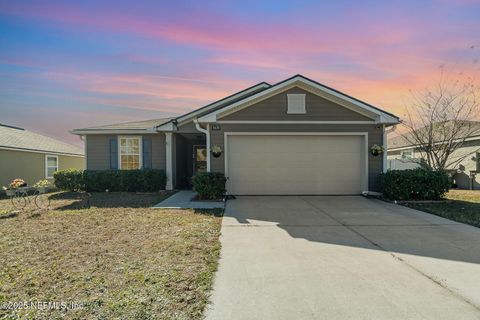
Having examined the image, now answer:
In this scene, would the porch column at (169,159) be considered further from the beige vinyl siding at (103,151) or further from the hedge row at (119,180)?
the beige vinyl siding at (103,151)

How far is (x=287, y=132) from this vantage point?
10789 mm

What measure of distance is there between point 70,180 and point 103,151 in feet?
6.28

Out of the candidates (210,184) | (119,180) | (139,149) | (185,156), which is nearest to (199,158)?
(185,156)

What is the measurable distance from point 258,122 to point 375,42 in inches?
219

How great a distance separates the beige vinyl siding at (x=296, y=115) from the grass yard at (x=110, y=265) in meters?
4.91

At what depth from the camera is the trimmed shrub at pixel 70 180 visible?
42.2ft

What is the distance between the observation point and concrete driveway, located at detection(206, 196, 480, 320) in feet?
9.14

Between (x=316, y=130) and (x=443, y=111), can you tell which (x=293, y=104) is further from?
(x=443, y=111)

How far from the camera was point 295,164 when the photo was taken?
1091 centimetres

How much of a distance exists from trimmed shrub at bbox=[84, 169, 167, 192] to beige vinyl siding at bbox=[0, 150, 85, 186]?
546 cm

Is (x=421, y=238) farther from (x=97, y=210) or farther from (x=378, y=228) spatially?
(x=97, y=210)

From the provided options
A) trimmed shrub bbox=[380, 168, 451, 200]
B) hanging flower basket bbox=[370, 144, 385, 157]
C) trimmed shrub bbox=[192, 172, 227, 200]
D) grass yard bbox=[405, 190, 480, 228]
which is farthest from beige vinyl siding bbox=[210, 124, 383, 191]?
grass yard bbox=[405, 190, 480, 228]

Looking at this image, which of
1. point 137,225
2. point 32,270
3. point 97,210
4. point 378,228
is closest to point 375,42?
point 378,228

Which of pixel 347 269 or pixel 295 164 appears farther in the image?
pixel 295 164
